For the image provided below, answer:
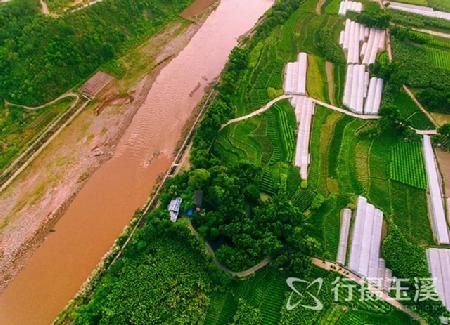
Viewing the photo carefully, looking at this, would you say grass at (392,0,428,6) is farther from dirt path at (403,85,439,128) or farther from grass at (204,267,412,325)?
grass at (204,267,412,325)

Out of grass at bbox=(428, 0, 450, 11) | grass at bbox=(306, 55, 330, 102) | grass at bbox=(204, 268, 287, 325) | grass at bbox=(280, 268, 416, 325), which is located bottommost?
grass at bbox=(280, 268, 416, 325)

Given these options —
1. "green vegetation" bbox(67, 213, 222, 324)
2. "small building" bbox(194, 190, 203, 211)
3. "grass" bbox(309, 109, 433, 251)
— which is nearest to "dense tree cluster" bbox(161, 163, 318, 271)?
"small building" bbox(194, 190, 203, 211)

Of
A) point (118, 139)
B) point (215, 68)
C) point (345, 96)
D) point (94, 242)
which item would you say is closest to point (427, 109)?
point (345, 96)

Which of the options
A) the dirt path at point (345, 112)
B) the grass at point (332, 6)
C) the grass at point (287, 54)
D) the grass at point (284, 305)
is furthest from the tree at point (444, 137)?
the grass at point (332, 6)

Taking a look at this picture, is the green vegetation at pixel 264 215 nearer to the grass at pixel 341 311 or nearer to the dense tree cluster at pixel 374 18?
the grass at pixel 341 311

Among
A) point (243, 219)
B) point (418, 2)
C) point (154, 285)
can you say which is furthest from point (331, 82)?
point (154, 285)

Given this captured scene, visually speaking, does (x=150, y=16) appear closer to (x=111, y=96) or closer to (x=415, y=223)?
(x=111, y=96)

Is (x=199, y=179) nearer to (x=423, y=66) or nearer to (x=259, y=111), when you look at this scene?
(x=259, y=111)
